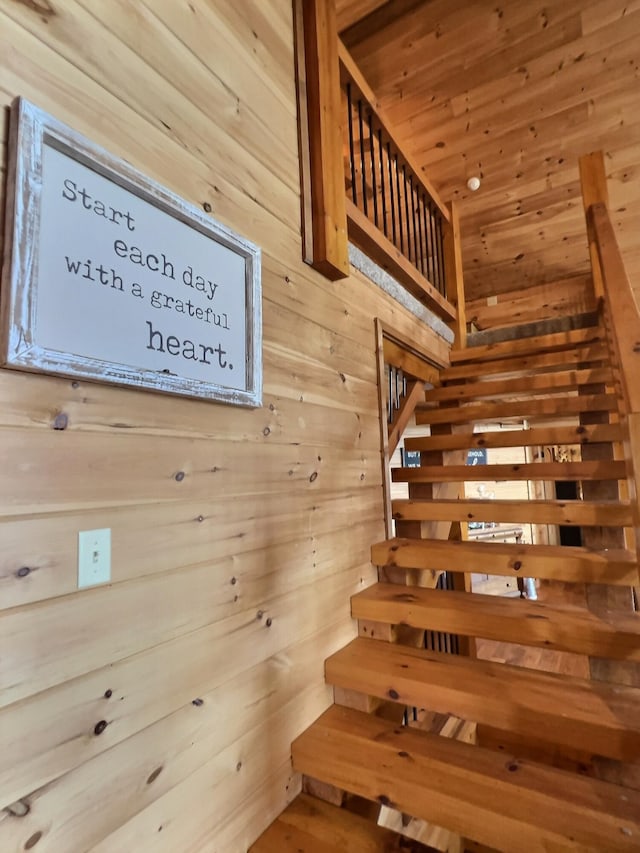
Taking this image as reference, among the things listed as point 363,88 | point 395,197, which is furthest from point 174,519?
point 395,197

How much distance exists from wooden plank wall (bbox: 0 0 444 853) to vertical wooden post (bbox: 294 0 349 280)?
75 millimetres

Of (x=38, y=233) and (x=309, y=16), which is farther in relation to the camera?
(x=309, y=16)

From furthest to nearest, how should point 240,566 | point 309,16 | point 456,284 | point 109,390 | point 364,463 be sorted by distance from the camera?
1. point 456,284
2. point 364,463
3. point 309,16
4. point 240,566
5. point 109,390

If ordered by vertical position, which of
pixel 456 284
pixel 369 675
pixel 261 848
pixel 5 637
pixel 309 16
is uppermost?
pixel 309 16

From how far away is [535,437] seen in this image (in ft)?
7.59

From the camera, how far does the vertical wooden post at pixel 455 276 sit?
3545 mm

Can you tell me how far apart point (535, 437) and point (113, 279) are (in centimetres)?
207

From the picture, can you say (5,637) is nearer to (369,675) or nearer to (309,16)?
(369,675)

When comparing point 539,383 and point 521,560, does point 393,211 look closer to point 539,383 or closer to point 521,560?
point 539,383

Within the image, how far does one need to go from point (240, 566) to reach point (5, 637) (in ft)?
1.99

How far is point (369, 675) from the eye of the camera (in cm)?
157

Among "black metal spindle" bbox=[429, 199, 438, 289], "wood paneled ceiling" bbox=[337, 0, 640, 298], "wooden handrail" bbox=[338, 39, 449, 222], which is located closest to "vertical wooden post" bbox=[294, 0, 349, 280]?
"wooden handrail" bbox=[338, 39, 449, 222]

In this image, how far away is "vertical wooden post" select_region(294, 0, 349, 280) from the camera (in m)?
1.73

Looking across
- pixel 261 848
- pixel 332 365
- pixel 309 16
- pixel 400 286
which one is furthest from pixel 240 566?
pixel 309 16
